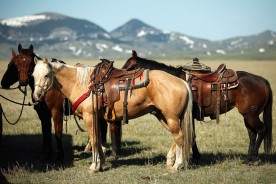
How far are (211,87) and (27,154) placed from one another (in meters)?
5.56

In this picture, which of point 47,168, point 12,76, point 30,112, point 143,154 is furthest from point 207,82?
point 30,112

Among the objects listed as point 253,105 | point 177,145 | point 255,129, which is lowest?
point 177,145

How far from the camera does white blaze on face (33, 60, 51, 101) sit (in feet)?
24.4

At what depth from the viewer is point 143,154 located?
1010cm

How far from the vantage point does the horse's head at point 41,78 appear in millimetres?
7430

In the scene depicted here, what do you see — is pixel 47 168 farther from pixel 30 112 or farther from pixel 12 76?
pixel 30 112

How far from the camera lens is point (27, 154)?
10031 mm

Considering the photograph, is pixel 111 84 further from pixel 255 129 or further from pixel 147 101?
pixel 255 129

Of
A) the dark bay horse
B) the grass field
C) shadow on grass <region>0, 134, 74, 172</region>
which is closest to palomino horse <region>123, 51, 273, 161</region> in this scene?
the grass field

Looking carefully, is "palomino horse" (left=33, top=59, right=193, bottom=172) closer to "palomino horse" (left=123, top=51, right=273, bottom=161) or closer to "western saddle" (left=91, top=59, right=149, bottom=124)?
"western saddle" (left=91, top=59, right=149, bottom=124)

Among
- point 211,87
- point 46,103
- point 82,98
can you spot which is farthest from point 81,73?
point 211,87

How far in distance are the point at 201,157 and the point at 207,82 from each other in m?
2.21

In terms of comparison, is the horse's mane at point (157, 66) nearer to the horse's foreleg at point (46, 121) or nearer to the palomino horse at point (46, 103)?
the palomino horse at point (46, 103)

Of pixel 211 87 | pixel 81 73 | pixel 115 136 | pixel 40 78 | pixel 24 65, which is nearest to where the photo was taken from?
pixel 40 78
